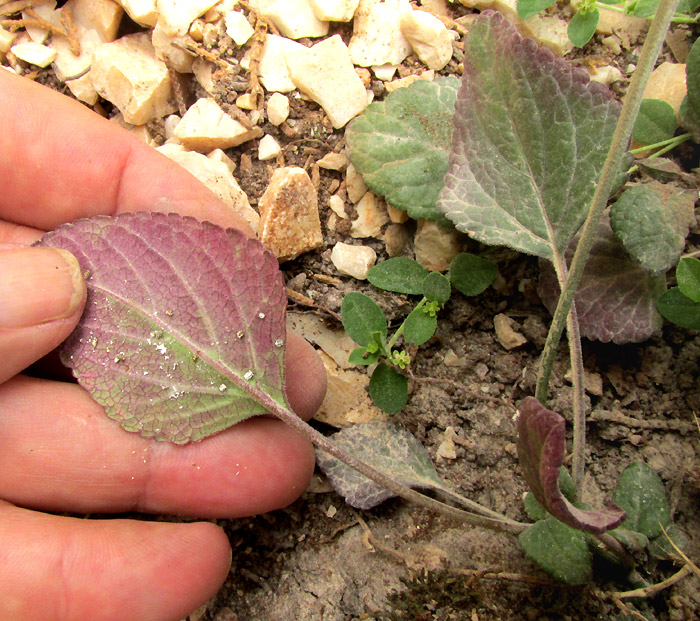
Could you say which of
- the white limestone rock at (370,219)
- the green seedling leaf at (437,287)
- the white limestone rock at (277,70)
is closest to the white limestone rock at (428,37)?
the white limestone rock at (277,70)

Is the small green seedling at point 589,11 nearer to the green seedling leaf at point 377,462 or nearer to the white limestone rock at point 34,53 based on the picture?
the green seedling leaf at point 377,462

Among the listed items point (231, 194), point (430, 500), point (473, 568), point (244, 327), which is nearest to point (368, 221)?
point (231, 194)

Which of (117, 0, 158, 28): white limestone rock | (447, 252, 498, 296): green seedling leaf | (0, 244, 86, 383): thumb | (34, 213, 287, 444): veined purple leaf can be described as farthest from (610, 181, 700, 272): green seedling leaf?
(117, 0, 158, 28): white limestone rock

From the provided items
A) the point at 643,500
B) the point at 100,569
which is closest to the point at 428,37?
the point at 643,500

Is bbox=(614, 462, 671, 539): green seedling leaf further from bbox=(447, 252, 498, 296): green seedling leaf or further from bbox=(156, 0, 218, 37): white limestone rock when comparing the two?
bbox=(156, 0, 218, 37): white limestone rock

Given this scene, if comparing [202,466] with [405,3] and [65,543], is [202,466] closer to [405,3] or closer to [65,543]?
[65,543]

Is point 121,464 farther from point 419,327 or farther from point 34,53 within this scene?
point 34,53
